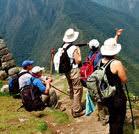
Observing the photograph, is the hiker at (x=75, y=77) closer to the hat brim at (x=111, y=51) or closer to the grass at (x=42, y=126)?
the grass at (x=42, y=126)

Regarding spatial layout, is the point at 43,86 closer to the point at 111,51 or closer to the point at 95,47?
the point at 95,47

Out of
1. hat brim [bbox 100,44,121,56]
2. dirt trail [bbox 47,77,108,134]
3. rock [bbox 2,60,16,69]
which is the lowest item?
rock [bbox 2,60,16,69]

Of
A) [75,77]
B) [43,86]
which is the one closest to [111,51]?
[75,77]

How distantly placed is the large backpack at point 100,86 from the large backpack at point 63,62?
434 centimetres

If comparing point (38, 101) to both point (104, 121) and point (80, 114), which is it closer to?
point (80, 114)

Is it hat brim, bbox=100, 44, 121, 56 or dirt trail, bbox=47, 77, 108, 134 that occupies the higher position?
hat brim, bbox=100, 44, 121, 56

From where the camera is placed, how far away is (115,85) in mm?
12359

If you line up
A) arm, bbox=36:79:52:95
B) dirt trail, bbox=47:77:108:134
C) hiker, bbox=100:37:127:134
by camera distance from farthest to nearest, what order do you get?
arm, bbox=36:79:52:95 → dirt trail, bbox=47:77:108:134 → hiker, bbox=100:37:127:134

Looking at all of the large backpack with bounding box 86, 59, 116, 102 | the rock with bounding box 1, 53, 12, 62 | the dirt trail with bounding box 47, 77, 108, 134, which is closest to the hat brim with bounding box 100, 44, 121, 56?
the large backpack with bounding box 86, 59, 116, 102

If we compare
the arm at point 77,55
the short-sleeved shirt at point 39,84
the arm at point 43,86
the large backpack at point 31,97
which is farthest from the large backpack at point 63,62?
the large backpack at point 31,97

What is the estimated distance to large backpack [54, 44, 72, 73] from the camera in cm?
1698

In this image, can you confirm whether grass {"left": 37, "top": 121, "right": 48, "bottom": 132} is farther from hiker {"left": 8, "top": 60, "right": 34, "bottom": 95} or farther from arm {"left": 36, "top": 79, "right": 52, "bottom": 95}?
hiker {"left": 8, "top": 60, "right": 34, "bottom": 95}

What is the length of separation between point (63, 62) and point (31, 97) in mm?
1942

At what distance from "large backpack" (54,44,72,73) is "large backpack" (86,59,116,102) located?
4.34m
